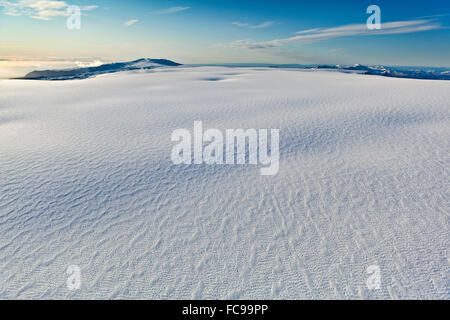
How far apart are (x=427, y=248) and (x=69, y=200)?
7797 millimetres

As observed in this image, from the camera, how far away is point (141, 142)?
9195 mm

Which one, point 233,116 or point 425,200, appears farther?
Answer: point 233,116

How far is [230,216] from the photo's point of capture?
18.6 feet

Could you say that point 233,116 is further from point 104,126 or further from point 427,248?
point 427,248

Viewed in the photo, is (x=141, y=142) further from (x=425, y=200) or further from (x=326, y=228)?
(x=425, y=200)

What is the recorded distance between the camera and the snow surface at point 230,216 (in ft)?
13.8

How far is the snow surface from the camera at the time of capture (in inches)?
166

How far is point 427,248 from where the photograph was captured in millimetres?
4660

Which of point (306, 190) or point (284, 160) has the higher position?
point (284, 160)
